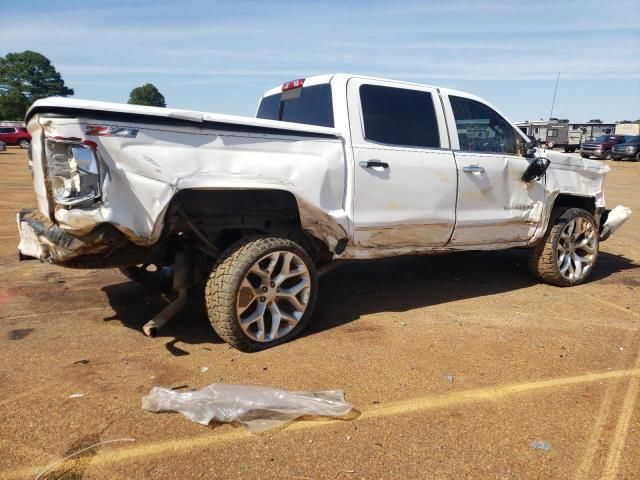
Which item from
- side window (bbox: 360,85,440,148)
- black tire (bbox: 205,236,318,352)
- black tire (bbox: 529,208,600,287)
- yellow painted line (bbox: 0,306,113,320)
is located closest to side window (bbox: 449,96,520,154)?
side window (bbox: 360,85,440,148)

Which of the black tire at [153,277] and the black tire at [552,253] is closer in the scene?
the black tire at [153,277]

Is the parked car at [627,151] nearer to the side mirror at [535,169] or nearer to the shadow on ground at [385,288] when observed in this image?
the shadow on ground at [385,288]

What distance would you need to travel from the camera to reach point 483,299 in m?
5.11

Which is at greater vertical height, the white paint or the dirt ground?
the white paint

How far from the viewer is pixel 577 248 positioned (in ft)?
18.6

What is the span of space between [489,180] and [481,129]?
50 cm

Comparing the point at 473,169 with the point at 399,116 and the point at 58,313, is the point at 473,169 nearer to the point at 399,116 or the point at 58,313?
the point at 399,116

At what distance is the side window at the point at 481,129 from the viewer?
15.6 feet

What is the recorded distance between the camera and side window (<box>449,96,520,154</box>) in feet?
15.6

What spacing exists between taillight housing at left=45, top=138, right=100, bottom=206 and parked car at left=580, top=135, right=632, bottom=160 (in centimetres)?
3435

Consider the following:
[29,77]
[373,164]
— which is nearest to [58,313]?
[373,164]

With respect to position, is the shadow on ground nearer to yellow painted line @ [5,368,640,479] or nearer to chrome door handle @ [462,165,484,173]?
yellow painted line @ [5,368,640,479]

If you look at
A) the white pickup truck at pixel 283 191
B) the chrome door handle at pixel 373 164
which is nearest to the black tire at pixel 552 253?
the white pickup truck at pixel 283 191

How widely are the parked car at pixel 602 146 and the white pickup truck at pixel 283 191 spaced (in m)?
30.6
